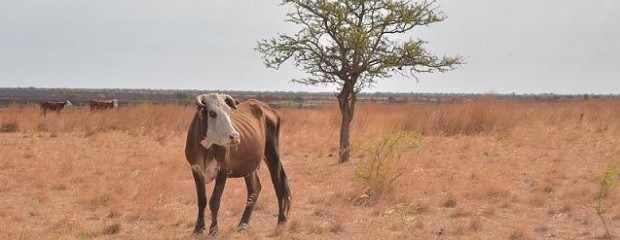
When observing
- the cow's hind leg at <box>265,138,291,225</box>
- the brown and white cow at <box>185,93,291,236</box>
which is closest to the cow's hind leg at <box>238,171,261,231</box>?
the brown and white cow at <box>185,93,291,236</box>

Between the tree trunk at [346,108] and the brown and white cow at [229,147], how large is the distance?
257 inches

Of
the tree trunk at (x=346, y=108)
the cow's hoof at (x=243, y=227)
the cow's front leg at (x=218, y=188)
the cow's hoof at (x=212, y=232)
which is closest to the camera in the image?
the cow's front leg at (x=218, y=188)

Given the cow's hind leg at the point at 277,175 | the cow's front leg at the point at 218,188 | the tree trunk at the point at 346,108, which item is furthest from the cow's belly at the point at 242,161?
the tree trunk at the point at 346,108

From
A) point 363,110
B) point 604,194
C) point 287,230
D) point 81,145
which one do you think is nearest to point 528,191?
point 604,194

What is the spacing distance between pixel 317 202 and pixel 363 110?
1625 cm

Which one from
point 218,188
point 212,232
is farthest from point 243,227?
point 218,188

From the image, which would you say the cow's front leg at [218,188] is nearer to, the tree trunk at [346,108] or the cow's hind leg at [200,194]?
the cow's hind leg at [200,194]

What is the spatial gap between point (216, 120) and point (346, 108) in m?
8.50

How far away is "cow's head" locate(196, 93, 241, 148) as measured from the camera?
22.6 ft

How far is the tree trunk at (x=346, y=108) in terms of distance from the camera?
1507 cm

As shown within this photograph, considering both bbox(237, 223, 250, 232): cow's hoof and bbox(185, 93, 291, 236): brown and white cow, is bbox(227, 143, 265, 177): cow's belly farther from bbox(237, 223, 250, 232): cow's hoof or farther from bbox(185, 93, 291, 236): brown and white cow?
bbox(237, 223, 250, 232): cow's hoof

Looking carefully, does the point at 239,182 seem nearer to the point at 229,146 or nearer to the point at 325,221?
the point at 325,221

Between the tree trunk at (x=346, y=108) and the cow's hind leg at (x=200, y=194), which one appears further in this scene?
the tree trunk at (x=346, y=108)

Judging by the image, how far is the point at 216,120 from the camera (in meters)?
6.98
